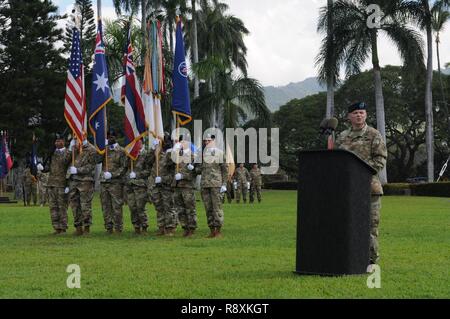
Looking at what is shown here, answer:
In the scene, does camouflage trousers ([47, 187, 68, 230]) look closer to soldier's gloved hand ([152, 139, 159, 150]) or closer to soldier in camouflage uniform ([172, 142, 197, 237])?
soldier's gloved hand ([152, 139, 159, 150])

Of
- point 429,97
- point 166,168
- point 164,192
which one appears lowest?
point 164,192

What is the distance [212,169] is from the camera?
13555 millimetres

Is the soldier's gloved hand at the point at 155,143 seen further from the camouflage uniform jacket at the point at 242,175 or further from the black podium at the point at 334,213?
the camouflage uniform jacket at the point at 242,175

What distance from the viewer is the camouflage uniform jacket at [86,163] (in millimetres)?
14289

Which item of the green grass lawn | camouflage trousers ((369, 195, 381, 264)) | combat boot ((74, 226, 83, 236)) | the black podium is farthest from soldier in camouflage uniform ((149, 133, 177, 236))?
the black podium

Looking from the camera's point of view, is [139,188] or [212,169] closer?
[212,169]

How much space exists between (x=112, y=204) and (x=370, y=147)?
25.0 feet

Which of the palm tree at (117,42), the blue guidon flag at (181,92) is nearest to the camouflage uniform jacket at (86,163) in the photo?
the blue guidon flag at (181,92)

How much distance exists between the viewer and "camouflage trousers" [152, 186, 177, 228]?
46.3ft

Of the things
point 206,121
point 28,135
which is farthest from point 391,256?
point 28,135

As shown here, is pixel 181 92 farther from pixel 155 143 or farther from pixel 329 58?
pixel 329 58

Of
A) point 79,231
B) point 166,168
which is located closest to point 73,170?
point 79,231

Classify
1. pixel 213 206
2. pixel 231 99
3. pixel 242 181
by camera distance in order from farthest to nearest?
pixel 231 99, pixel 242 181, pixel 213 206

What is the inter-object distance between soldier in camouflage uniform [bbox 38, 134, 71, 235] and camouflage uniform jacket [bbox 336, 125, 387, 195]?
25.1ft
